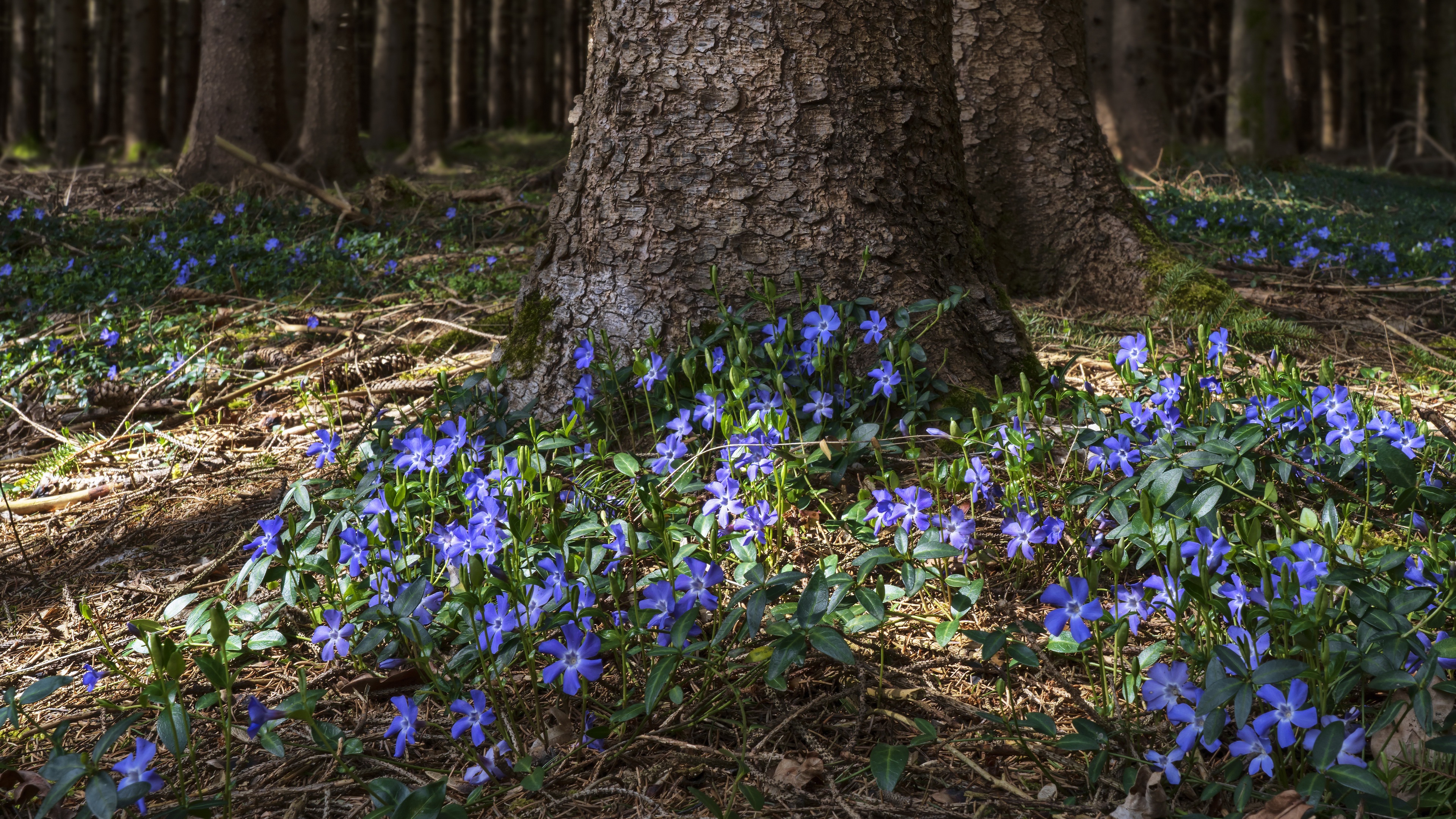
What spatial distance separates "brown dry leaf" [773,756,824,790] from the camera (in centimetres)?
165

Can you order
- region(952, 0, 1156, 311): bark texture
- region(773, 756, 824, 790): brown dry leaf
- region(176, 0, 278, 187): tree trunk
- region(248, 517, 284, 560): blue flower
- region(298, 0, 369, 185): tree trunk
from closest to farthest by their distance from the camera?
region(773, 756, 824, 790): brown dry leaf, region(248, 517, 284, 560): blue flower, region(952, 0, 1156, 311): bark texture, region(176, 0, 278, 187): tree trunk, region(298, 0, 369, 185): tree trunk

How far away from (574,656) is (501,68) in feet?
59.3

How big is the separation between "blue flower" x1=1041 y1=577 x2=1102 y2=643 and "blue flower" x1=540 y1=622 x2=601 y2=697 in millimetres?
785

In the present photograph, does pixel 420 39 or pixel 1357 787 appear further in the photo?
pixel 420 39

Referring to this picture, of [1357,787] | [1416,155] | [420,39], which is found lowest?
[1357,787]

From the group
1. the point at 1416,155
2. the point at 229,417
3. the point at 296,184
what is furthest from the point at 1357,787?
the point at 1416,155

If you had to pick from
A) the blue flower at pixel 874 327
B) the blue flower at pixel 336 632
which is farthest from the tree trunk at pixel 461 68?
the blue flower at pixel 336 632

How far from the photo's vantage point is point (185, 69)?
20.7 m

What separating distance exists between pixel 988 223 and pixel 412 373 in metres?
2.59

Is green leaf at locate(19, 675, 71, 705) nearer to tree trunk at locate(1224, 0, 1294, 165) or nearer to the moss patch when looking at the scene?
the moss patch

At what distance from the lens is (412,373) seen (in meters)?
3.92

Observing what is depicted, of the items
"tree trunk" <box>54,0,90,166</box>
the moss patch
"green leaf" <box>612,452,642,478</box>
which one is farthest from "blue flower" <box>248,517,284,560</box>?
"tree trunk" <box>54,0,90,166</box>

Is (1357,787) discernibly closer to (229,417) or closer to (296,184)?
(229,417)

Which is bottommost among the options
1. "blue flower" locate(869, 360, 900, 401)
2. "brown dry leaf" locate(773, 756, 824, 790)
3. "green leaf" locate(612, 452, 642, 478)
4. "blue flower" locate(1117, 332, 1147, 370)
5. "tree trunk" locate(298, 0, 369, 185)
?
"brown dry leaf" locate(773, 756, 824, 790)
